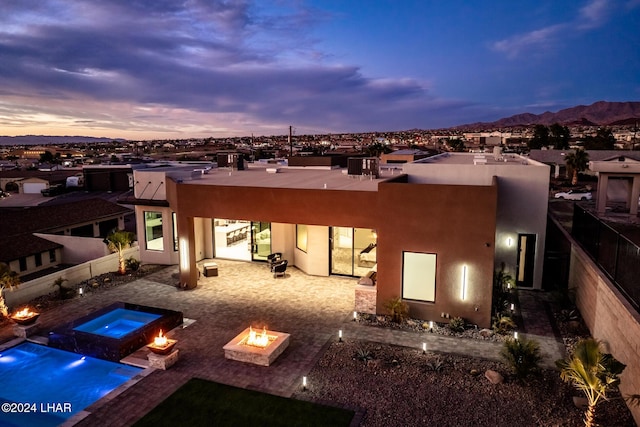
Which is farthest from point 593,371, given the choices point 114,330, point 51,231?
point 51,231

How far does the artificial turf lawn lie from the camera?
329 inches

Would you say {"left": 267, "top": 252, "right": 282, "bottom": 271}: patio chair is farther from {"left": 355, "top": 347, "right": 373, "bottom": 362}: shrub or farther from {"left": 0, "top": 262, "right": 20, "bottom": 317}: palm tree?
{"left": 0, "top": 262, "right": 20, "bottom": 317}: palm tree

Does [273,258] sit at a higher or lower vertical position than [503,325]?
higher

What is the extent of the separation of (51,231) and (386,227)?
19.9 meters

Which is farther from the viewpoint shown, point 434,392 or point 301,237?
point 301,237

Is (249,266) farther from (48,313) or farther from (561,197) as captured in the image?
(561,197)

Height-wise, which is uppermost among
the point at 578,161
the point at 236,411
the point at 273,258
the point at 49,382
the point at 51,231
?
the point at 578,161

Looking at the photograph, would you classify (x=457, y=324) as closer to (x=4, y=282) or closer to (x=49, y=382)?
(x=49, y=382)

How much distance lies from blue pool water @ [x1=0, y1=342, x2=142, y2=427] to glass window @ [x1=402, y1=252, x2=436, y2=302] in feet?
26.5

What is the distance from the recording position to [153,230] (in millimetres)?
20156

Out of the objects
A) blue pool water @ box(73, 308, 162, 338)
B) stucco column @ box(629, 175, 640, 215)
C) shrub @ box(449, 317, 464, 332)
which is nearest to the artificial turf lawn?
blue pool water @ box(73, 308, 162, 338)

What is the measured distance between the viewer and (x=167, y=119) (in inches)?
3644

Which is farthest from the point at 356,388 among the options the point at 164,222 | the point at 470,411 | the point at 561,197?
the point at 561,197

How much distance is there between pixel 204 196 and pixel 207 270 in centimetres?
364
